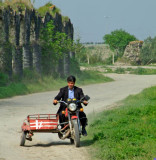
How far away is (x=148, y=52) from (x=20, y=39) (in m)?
44.1

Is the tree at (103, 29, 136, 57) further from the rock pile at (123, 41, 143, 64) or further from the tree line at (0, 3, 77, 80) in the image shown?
the tree line at (0, 3, 77, 80)

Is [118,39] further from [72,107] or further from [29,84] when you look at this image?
[72,107]

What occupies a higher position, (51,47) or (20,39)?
(20,39)

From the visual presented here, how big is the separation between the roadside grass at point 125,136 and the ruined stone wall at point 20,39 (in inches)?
514

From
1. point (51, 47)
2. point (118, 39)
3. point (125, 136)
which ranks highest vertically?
point (118, 39)

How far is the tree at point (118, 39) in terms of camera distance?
93.1 m

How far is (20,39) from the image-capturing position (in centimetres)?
2959

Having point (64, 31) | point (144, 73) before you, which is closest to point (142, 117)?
point (64, 31)

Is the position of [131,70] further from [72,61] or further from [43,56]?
[43,56]

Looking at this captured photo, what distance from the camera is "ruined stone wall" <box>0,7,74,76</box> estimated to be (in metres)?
26.7

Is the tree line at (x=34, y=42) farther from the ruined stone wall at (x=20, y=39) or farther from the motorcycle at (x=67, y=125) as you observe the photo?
the motorcycle at (x=67, y=125)

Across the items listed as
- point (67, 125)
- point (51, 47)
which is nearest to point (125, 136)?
point (67, 125)

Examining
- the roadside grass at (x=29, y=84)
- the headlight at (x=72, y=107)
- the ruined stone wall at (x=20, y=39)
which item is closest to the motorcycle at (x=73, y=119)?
the headlight at (x=72, y=107)

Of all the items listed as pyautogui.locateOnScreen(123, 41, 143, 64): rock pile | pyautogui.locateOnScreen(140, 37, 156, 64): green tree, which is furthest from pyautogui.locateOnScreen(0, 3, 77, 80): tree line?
pyautogui.locateOnScreen(140, 37, 156, 64): green tree
